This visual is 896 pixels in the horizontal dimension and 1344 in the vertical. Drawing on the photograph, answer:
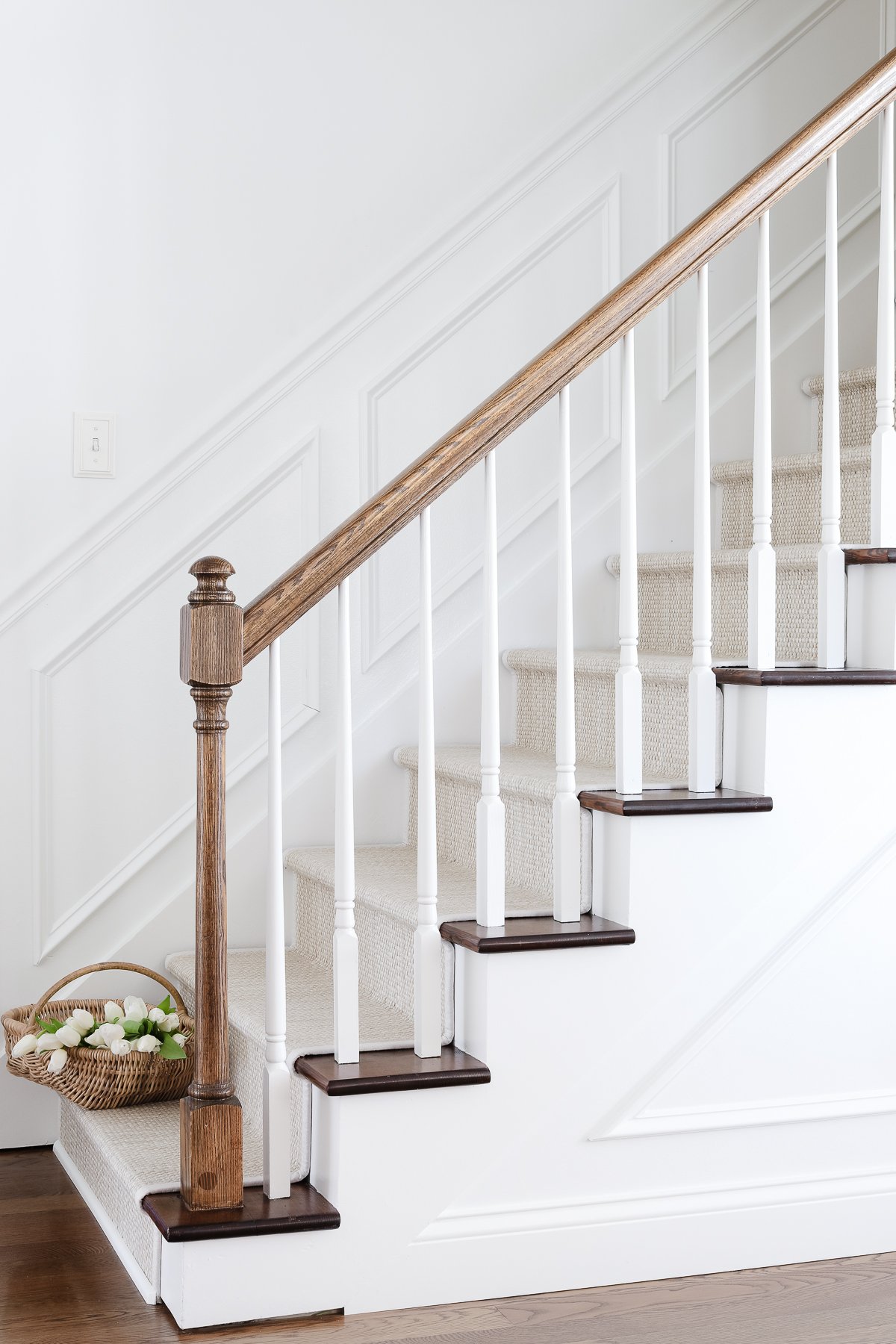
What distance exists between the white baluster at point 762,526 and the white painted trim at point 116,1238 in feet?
4.16

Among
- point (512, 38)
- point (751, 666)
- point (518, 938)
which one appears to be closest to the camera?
point (518, 938)

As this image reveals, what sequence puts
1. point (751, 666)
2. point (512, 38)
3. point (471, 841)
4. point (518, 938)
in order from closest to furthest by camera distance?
point (518, 938) → point (751, 666) → point (471, 841) → point (512, 38)

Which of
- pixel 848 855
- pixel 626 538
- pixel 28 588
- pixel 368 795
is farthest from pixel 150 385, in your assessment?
pixel 848 855

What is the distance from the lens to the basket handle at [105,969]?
2418 mm

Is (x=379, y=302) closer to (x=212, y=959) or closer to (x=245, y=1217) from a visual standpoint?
(x=212, y=959)

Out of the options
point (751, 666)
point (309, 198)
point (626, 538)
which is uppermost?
point (309, 198)

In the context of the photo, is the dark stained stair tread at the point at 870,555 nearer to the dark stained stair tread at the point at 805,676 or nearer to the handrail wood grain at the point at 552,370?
the dark stained stair tread at the point at 805,676

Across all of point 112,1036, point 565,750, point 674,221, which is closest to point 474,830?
point 565,750

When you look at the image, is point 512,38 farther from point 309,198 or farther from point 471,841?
point 471,841

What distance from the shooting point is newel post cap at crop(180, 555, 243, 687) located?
6.05ft

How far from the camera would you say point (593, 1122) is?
6.93 ft

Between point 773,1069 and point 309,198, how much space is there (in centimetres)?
197

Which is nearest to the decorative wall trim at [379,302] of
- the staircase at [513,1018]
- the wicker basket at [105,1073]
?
the wicker basket at [105,1073]

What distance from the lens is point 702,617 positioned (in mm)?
2143
